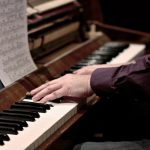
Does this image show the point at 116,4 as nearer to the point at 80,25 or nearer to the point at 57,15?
the point at 80,25

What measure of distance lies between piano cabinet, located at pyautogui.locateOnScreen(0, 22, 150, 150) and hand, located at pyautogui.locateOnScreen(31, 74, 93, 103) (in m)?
0.08

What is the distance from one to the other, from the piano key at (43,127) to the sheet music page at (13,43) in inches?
10.6

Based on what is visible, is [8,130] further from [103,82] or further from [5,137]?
[103,82]

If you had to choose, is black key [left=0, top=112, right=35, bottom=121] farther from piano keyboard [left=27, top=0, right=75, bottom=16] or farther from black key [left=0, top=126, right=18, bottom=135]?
piano keyboard [left=27, top=0, right=75, bottom=16]

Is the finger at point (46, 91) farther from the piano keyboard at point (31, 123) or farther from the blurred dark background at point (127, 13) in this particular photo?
the blurred dark background at point (127, 13)

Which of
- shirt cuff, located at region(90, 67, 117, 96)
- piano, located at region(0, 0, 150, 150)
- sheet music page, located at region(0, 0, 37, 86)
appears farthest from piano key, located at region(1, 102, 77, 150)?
sheet music page, located at region(0, 0, 37, 86)

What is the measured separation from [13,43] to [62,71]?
354 mm

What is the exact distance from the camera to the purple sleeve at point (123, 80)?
1.72m

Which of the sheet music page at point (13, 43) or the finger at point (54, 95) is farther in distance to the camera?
the sheet music page at point (13, 43)

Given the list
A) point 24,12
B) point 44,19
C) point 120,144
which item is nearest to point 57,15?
point 44,19

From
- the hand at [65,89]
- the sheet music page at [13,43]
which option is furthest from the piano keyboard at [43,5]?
the hand at [65,89]

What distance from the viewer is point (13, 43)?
1.91 m

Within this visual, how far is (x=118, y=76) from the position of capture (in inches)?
68.9

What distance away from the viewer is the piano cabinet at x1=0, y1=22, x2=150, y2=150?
5.35 feet
